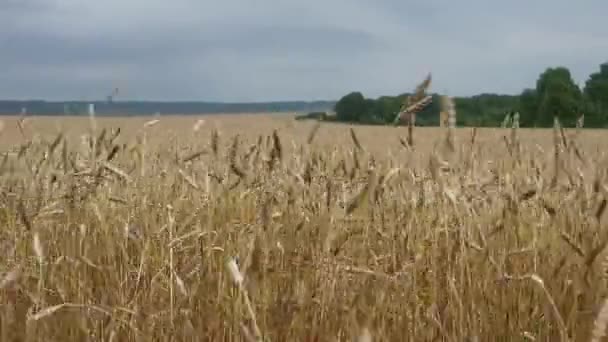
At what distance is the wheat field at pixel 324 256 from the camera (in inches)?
59.1

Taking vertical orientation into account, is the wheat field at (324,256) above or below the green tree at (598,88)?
below

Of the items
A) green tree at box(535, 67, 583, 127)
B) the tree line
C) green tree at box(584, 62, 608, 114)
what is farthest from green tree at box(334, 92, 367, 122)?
green tree at box(584, 62, 608, 114)

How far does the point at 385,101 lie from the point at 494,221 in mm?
30314

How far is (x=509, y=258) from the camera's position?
6.68 ft

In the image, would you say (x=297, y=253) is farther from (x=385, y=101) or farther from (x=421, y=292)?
(x=385, y=101)

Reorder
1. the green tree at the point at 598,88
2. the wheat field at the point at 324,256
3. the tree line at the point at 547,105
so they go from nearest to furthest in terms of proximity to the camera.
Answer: the wheat field at the point at 324,256, the tree line at the point at 547,105, the green tree at the point at 598,88

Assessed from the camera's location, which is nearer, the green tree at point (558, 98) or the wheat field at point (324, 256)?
the wheat field at point (324, 256)

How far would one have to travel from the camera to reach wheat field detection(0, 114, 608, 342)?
4.93ft

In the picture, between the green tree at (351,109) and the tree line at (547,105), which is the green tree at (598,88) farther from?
the green tree at (351,109)

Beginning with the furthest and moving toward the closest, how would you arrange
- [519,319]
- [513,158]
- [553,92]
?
[553,92], [513,158], [519,319]

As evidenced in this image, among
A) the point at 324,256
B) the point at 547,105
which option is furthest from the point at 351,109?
the point at 324,256

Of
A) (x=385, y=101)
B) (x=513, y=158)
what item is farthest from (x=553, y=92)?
(x=513, y=158)

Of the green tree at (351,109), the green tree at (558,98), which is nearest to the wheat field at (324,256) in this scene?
the green tree at (351,109)

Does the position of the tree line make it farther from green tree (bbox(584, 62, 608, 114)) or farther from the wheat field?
the wheat field
